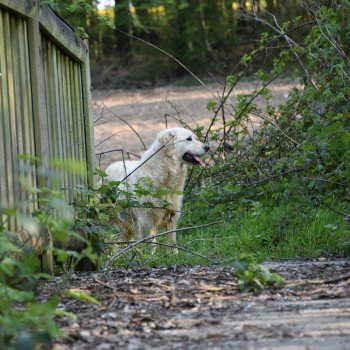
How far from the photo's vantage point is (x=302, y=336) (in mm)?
4262

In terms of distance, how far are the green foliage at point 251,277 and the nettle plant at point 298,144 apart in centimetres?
266

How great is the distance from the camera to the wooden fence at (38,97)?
19.3ft

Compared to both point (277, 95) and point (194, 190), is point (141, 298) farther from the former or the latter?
point (277, 95)

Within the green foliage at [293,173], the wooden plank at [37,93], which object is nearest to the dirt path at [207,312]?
the wooden plank at [37,93]

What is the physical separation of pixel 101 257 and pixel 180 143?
12.1 ft

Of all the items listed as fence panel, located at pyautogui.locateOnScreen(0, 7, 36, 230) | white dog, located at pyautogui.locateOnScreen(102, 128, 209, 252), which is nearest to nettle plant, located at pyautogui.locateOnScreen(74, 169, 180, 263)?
fence panel, located at pyautogui.locateOnScreen(0, 7, 36, 230)

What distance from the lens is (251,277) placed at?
5750mm

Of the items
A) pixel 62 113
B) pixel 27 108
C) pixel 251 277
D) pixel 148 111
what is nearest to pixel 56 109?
pixel 62 113

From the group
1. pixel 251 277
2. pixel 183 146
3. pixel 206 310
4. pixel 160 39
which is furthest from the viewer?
pixel 160 39

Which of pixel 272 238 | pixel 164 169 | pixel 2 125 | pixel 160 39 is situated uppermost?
pixel 160 39

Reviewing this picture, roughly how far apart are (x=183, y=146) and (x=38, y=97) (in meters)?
4.78

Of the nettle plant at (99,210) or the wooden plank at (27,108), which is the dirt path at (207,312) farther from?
the wooden plank at (27,108)

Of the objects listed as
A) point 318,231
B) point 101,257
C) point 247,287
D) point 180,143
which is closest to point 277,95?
point 180,143

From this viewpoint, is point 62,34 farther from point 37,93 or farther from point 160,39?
point 160,39
